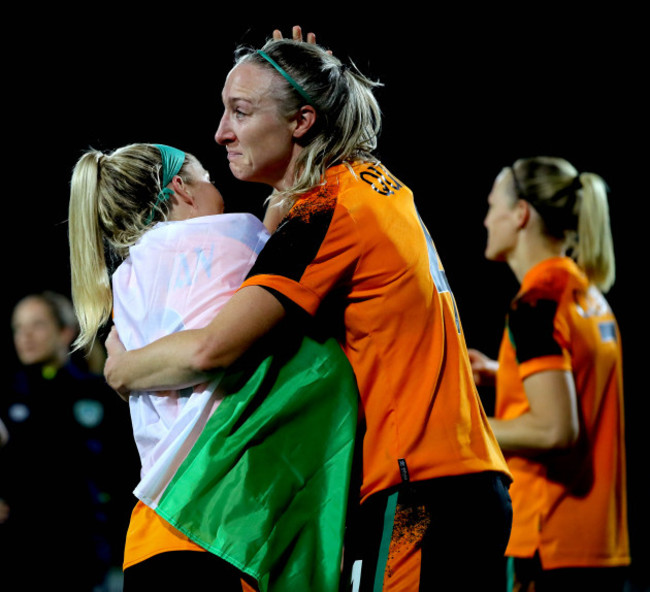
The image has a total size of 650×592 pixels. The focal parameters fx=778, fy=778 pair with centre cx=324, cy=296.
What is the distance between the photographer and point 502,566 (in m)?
1.45

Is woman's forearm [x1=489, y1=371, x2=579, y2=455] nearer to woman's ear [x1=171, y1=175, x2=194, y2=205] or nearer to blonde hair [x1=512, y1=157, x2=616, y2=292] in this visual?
blonde hair [x1=512, y1=157, x2=616, y2=292]

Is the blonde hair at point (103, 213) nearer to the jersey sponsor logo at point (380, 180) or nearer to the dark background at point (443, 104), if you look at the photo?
the jersey sponsor logo at point (380, 180)

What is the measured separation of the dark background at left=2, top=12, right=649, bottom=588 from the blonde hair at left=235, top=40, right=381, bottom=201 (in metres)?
2.88

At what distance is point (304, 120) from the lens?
1.55 metres

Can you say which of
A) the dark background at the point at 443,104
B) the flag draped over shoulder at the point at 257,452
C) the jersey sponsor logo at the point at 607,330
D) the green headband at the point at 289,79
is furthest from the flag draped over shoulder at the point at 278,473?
the dark background at the point at 443,104

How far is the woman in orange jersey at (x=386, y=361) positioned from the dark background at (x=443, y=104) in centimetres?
308

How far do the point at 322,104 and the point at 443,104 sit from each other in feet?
11.3

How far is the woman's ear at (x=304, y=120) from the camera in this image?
1.55 m

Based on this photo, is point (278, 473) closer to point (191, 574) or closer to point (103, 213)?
point (191, 574)

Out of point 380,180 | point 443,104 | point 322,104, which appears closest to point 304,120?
point 322,104

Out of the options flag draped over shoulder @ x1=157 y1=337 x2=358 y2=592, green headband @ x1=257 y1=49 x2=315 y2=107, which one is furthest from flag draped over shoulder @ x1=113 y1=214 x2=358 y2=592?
green headband @ x1=257 y1=49 x2=315 y2=107

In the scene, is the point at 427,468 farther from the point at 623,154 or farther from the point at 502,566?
the point at 623,154

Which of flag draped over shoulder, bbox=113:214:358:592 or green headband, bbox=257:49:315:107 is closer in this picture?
flag draped over shoulder, bbox=113:214:358:592

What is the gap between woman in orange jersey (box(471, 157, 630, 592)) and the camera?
86.2 inches
